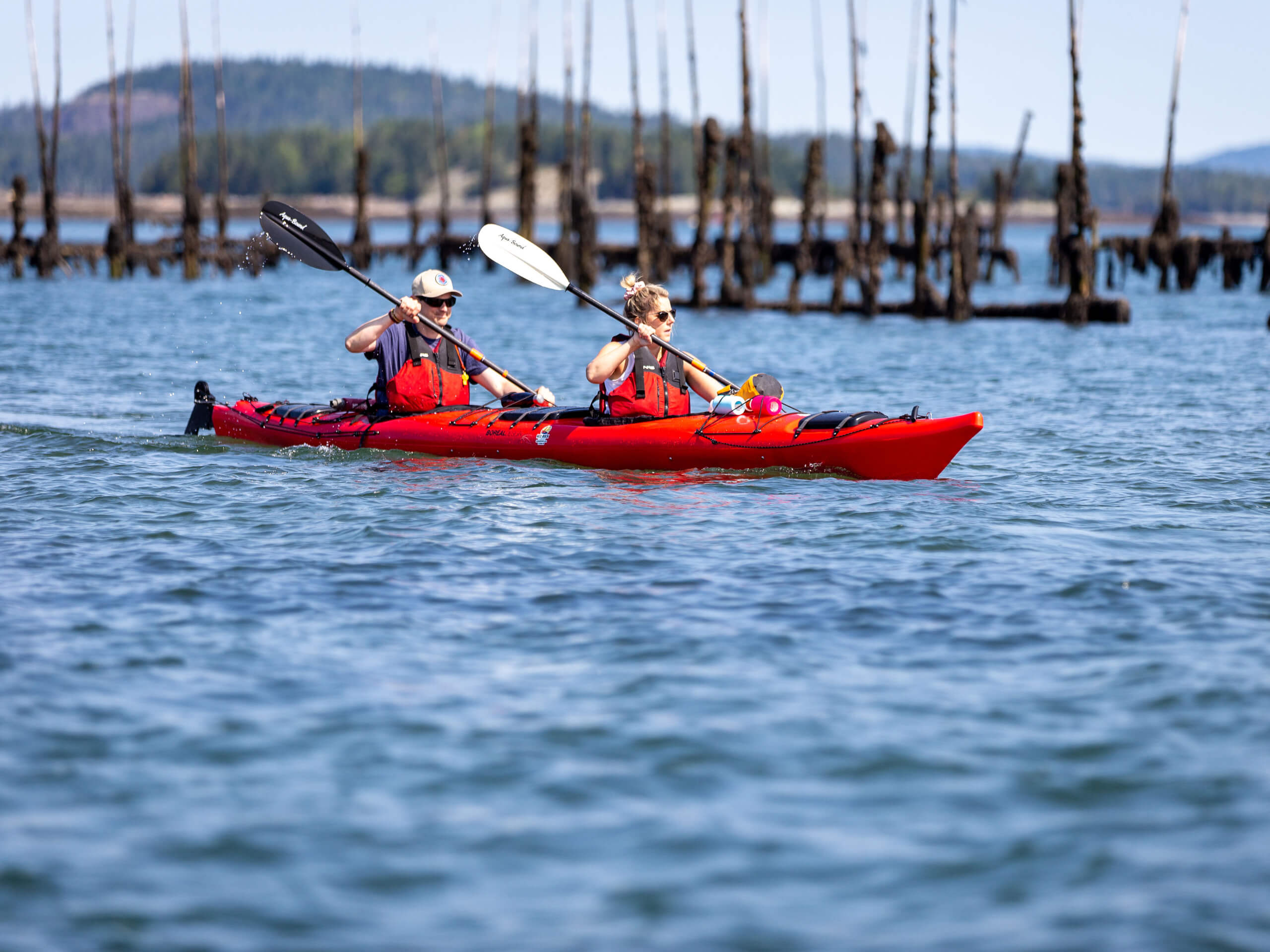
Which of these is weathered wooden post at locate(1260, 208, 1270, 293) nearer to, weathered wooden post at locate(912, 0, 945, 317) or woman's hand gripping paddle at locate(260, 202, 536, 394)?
weathered wooden post at locate(912, 0, 945, 317)

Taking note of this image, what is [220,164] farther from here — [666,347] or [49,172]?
[666,347]

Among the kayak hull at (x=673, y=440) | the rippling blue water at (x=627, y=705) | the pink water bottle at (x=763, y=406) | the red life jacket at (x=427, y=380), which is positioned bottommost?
the rippling blue water at (x=627, y=705)

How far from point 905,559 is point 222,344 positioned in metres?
16.4

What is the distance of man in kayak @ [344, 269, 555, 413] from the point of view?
9.88 m

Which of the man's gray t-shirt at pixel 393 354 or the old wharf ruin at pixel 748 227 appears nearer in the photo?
the man's gray t-shirt at pixel 393 354

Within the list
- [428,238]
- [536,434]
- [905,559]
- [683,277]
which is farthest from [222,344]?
[428,238]

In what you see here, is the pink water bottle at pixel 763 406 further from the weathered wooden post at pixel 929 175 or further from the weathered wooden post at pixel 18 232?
the weathered wooden post at pixel 18 232

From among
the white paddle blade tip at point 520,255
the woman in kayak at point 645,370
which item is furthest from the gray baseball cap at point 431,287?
the woman in kayak at point 645,370

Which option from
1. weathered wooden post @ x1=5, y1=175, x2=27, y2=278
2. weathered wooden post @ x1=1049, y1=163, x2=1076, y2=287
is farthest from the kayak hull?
weathered wooden post @ x1=5, y1=175, x2=27, y2=278

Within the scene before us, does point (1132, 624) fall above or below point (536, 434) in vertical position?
below

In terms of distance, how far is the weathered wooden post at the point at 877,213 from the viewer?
981 inches

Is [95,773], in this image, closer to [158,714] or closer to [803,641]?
[158,714]

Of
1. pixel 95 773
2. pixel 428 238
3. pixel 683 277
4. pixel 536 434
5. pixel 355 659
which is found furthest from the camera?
pixel 428 238

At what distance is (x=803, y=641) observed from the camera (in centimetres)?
593
